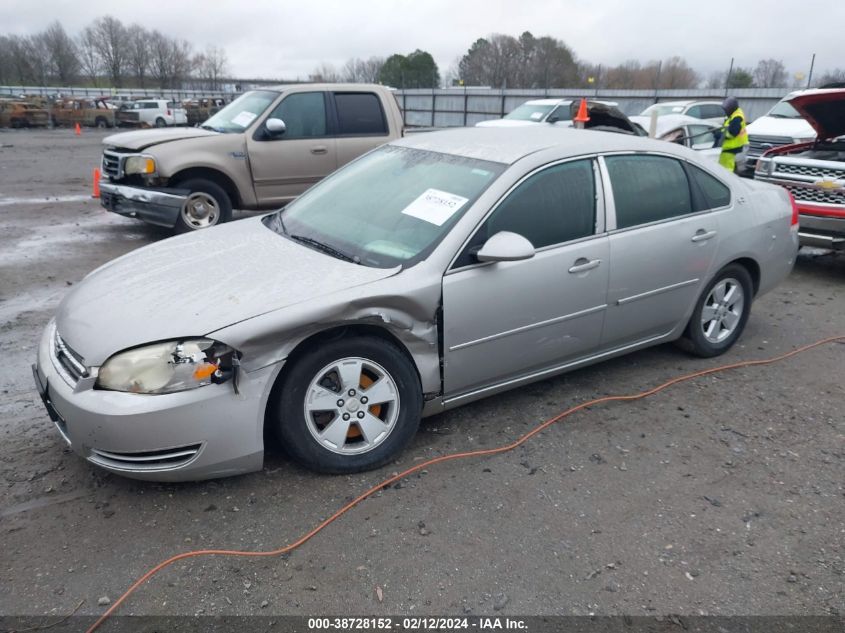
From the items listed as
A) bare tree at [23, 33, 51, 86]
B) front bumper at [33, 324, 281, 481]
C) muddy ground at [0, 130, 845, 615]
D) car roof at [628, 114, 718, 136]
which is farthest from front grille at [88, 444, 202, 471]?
bare tree at [23, 33, 51, 86]

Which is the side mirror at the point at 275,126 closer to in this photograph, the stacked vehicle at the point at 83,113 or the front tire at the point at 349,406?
the front tire at the point at 349,406

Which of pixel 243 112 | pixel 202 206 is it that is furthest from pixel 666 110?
pixel 202 206

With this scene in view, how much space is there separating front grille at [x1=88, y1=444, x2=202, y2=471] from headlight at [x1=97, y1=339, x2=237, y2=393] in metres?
0.27

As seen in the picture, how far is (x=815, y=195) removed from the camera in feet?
22.7

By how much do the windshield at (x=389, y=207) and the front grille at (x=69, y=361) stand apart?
4.36ft

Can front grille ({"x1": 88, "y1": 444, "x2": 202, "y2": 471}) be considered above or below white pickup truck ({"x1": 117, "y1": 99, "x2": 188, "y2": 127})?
below

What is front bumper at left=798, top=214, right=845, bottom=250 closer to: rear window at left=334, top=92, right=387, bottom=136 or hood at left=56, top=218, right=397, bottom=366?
rear window at left=334, top=92, right=387, bottom=136

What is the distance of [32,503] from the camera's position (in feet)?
9.82

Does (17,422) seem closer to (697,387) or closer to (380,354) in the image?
(380,354)

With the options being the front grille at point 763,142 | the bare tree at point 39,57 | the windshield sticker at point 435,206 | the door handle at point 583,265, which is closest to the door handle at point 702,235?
the door handle at point 583,265

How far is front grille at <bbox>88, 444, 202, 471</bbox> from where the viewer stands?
283 centimetres

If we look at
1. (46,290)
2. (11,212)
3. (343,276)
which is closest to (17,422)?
(343,276)

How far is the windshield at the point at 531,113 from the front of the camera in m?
15.1

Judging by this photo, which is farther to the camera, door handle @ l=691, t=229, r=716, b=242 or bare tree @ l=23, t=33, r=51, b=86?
bare tree @ l=23, t=33, r=51, b=86
